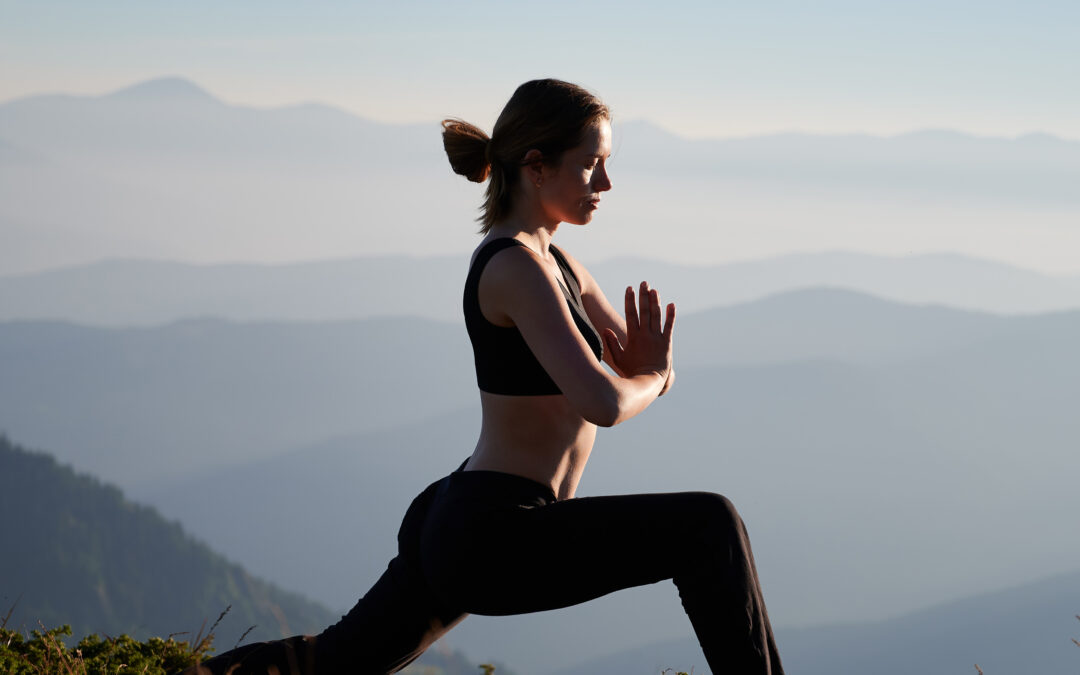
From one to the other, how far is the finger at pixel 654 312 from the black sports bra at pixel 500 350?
0.23 m

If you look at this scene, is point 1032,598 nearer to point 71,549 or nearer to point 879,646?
point 879,646

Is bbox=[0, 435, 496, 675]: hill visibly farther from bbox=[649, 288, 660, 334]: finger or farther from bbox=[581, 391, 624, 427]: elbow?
bbox=[581, 391, 624, 427]: elbow

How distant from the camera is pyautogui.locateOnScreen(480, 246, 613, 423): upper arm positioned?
296 cm

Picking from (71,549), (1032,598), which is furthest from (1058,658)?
(71,549)

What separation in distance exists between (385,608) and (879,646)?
589 ft

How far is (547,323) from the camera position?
304 cm

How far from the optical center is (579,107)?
3361mm

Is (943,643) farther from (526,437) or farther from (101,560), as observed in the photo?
(526,437)

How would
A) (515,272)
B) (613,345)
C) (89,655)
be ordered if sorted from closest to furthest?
(515,272) → (613,345) → (89,655)

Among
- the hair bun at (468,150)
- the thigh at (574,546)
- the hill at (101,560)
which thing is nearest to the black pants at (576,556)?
the thigh at (574,546)

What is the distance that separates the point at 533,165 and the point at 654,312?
2.08 feet

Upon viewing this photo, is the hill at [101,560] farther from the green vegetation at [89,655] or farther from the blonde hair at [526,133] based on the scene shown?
the blonde hair at [526,133]

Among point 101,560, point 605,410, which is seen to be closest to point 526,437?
point 605,410

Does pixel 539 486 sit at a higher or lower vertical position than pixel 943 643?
lower
